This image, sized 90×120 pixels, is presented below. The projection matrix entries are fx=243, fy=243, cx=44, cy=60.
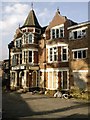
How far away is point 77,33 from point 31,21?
1100 centimetres

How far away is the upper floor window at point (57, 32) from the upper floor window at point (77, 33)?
207 centimetres

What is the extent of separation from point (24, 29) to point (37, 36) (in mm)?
2513

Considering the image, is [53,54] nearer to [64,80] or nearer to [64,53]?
[64,53]

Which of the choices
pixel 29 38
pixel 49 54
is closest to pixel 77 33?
pixel 49 54

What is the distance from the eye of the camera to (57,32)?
35.2 metres

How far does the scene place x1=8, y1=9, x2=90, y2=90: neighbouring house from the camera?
31.5 metres

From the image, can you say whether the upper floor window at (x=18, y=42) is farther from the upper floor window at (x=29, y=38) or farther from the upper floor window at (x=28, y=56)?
the upper floor window at (x=28, y=56)

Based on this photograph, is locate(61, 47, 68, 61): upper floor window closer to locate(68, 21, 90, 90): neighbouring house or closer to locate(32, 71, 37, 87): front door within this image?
locate(68, 21, 90, 90): neighbouring house

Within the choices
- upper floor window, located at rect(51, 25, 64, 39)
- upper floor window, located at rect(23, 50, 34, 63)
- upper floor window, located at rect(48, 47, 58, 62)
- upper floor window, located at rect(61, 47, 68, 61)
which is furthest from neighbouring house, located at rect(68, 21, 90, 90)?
upper floor window, located at rect(23, 50, 34, 63)

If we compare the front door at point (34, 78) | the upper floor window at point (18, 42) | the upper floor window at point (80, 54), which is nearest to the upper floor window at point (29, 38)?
the upper floor window at point (18, 42)

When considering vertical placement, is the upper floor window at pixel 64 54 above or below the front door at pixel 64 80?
above

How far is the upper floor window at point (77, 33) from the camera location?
3093 centimetres

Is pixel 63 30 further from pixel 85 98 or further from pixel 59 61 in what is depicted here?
pixel 85 98

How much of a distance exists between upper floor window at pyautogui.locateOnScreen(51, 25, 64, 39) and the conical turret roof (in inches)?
188
